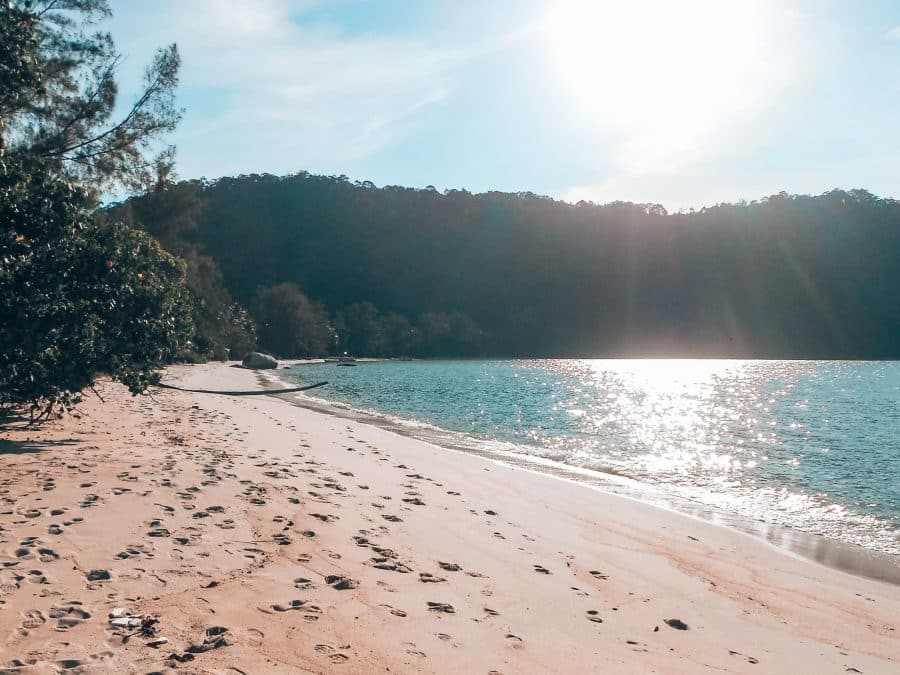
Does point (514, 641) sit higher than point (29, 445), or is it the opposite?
point (514, 641)

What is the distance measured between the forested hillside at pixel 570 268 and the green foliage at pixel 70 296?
115351 mm

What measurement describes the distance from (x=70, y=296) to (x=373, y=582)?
8369 millimetres

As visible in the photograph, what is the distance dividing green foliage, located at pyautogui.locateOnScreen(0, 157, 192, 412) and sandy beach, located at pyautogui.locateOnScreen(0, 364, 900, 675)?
149 centimetres

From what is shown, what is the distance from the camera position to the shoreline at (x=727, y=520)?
941 cm

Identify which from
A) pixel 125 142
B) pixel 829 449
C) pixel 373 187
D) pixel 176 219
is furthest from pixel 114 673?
pixel 373 187

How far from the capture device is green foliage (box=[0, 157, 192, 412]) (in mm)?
9977

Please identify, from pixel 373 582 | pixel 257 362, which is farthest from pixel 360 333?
pixel 373 582

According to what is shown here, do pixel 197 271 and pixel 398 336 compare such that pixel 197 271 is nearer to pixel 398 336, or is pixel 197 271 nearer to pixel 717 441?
pixel 398 336

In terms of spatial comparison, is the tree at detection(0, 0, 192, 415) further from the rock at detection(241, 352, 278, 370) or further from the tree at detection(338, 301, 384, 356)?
the tree at detection(338, 301, 384, 356)

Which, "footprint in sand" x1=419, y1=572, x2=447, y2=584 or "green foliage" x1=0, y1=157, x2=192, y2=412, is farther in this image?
"green foliage" x1=0, y1=157, x2=192, y2=412

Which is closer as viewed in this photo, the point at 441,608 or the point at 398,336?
the point at 441,608

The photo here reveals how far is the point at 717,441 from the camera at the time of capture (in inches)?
979

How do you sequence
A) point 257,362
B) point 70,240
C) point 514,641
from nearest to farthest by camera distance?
point 514,641 < point 70,240 < point 257,362

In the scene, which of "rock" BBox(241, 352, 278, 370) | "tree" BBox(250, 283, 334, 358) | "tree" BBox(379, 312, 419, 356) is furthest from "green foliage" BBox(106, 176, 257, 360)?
"tree" BBox(379, 312, 419, 356)
